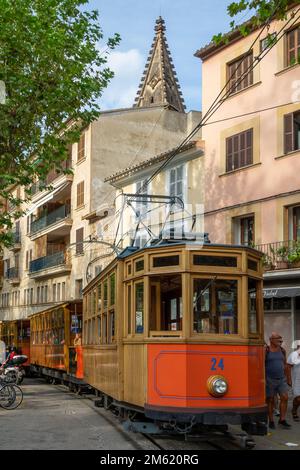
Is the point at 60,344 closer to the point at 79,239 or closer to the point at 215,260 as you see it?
the point at 215,260

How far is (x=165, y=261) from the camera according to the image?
9.27 metres

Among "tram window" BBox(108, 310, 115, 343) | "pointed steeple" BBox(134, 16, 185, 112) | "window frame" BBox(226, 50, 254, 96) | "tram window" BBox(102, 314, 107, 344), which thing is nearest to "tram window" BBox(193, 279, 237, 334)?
"tram window" BBox(108, 310, 115, 343)

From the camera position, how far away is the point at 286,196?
21.0 m

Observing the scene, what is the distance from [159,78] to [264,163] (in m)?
43.2

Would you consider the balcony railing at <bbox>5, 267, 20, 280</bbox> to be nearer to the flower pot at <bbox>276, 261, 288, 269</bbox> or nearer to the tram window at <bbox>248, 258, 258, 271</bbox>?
the flower pot at <bbox>276, 261, 288, 269</bbox>

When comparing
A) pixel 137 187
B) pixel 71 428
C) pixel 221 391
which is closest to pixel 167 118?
pixel 137 187

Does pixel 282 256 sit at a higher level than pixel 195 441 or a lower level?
higher

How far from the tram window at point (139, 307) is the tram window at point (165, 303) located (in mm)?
193

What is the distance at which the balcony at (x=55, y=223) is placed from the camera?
133ft

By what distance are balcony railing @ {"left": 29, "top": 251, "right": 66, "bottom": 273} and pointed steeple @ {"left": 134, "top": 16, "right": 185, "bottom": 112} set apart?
2226 centimetres

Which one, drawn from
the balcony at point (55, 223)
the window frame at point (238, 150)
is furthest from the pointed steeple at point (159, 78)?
the window frame at point (238, 150)

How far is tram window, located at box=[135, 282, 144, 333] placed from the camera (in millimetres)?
9508

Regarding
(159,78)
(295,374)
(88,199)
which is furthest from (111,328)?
(159,78)

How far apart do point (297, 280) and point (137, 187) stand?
1269 centimetres
